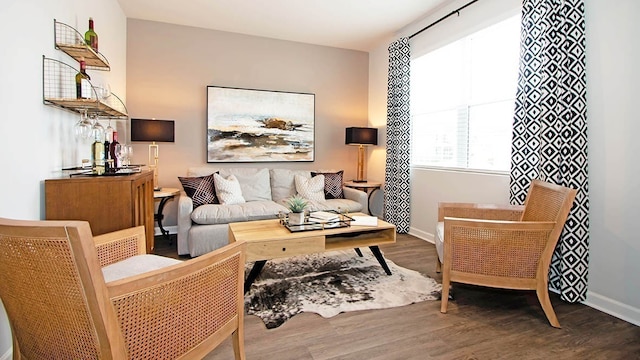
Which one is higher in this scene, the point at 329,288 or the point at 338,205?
the point at 338,205

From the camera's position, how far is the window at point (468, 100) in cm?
317

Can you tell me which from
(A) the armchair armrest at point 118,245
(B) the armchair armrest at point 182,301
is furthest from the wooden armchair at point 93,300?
(A) the armchair armrest at point 118,245

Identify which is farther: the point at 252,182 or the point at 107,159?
the point at 252,182

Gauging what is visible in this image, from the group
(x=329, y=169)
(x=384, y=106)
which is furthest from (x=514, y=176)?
(x=329, y=169)

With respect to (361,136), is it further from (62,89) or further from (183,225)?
(62,89)

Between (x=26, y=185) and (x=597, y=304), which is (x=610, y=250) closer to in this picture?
(x=597, y=304)

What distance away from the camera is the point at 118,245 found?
1880 mm

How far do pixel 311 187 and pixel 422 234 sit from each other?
61.2 inches

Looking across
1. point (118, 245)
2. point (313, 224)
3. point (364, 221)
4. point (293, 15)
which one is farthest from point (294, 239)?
point (293, 15)

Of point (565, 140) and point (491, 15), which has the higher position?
point (491, 15)

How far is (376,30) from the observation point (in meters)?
4.54

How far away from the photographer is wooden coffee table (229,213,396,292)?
2459 millimetres

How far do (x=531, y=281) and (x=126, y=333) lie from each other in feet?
7.52

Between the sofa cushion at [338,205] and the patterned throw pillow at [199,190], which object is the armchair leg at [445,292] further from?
the patterned throw pillow at [199,190]
